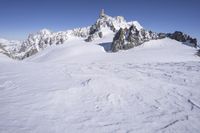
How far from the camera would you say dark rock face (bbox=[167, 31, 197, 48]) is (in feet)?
233

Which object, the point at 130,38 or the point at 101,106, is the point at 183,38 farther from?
the point at 101,106

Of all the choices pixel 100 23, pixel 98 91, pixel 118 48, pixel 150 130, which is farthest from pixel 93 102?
pixel 100 23

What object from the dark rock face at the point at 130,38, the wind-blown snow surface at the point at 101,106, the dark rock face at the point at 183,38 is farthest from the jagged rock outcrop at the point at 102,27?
the wind-blown snow surface at the point at 101,106

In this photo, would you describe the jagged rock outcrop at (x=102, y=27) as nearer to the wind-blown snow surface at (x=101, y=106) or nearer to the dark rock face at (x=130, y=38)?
the dark rock face at (x=130, y=38)

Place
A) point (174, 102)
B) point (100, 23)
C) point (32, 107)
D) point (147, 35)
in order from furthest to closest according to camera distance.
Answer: point (100, 23) < point (147, 35) < point (174, 102) < point (32, 107)

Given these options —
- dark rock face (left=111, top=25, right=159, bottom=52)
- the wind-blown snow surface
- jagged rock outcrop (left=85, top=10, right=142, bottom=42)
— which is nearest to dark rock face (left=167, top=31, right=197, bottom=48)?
dark rock face (left=111, top=25, right=159, bottom=52)

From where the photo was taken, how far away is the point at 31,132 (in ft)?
23.7

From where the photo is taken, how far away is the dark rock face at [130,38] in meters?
73.0

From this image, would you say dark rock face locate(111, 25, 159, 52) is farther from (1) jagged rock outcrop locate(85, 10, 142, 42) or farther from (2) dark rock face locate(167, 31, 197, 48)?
(1) jagged rock outcrop locate(85, 10, 142, 42)

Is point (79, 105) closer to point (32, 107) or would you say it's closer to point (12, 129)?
point (32, 107)

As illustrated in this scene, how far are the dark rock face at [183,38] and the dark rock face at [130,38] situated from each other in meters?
6.49

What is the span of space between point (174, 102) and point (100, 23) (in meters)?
126

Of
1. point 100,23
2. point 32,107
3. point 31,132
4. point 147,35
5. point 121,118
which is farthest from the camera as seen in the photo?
point 100,23

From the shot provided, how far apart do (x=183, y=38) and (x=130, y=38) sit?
65.3 ft
